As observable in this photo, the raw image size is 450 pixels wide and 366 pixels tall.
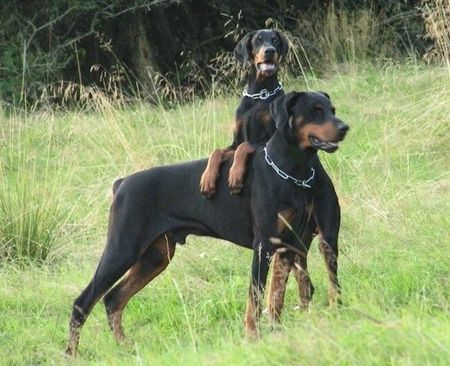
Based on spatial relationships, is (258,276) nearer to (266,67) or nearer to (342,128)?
(342,128)

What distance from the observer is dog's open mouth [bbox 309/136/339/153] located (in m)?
6.38

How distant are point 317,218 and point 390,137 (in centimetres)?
423

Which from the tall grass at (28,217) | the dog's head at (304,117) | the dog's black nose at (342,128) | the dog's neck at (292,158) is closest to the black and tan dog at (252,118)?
the dog's neck at (292,158)

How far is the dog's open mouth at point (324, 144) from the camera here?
6.38 meters

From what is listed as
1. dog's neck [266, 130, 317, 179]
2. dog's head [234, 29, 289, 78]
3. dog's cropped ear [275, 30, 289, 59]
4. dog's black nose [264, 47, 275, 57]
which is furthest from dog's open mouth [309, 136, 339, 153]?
dog's cropped ear [275, 30, 289, 59]

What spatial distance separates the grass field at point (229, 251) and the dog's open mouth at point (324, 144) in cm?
79

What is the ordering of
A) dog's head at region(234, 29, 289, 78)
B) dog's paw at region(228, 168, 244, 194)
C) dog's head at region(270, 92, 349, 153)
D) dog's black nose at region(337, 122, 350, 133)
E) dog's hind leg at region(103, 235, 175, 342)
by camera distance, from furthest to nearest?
1. dog's head at region(234, 29, 289, 78)
2. dog's hind leg at region(103, 235, 175, 342)
3. dog's paw at region(228, 168, 244, 194)
4. dog's head at region(270, 92, 349, 153)
5. dog's black nose at region(337, 122, 350, 133)

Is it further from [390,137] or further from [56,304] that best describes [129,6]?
[56,304]

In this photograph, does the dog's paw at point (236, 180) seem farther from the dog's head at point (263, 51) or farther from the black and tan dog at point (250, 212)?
the dog's head at point (263, 51)

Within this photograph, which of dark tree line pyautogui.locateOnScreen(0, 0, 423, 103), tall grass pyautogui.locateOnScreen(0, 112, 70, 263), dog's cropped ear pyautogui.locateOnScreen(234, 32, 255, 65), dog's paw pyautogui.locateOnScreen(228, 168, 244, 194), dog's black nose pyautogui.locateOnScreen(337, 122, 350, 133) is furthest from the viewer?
dark tree line pyautogui.locateOnScreen(0, 0, 423, 103)

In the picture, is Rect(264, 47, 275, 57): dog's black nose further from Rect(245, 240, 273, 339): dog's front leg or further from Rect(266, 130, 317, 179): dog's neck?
Rect(245, 240, 273, 339): dog's front leg

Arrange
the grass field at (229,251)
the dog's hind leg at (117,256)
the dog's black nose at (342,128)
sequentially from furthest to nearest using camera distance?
the dog's hind leg at (117,256) < the dog's black nose at (342,128) < the grass field at (229,251)

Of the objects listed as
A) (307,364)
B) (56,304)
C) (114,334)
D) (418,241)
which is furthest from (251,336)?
(56,304)

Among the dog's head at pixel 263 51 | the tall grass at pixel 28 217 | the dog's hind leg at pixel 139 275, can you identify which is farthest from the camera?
the tall grass at pixel 28 217
